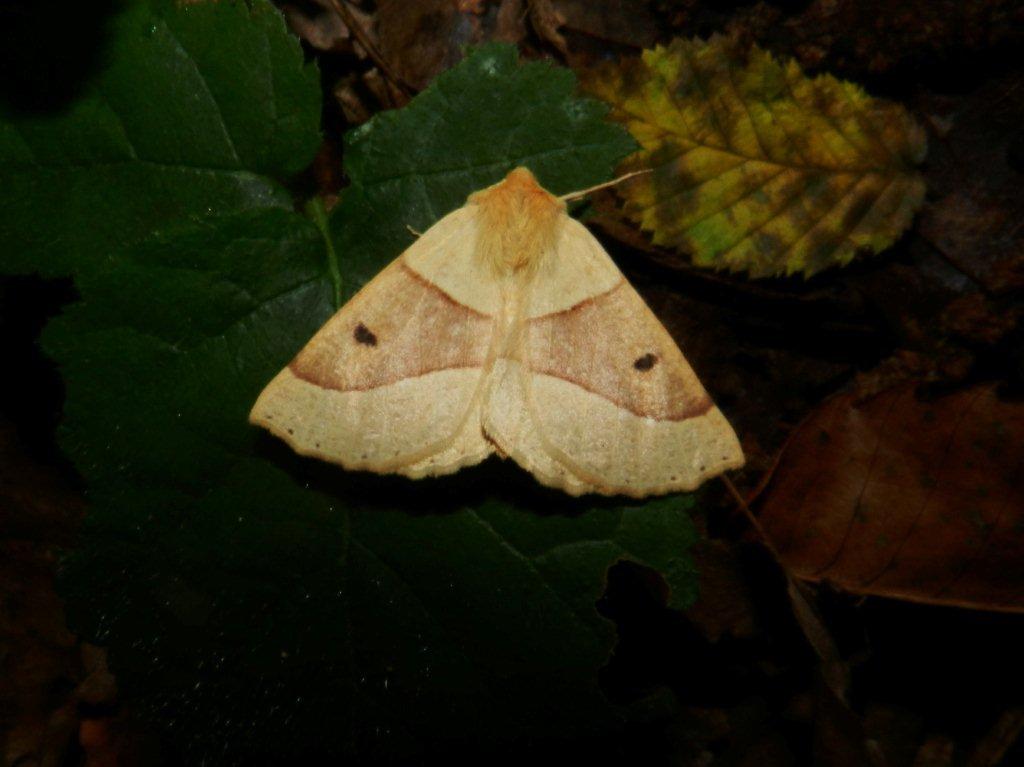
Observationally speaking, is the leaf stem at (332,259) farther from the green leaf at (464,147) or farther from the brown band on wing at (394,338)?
the brown band on wing at (394,338)

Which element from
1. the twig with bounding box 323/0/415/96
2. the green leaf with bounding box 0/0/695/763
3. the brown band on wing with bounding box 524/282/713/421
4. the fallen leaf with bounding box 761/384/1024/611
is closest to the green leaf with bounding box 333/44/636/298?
the green leaf with bounding box 0/0/695/763

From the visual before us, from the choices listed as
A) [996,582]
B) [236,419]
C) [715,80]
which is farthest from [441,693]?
[715,80]

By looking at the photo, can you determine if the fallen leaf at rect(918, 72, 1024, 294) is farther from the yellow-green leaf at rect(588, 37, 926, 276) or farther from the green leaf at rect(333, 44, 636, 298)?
the green leaf at rect(333, 44, 636, 298)

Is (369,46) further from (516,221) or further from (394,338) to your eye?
(394,338)

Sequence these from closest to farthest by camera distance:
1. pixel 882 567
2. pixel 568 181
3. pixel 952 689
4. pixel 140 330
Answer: pixel 140 330, pixel 568 181, pixel 882 567, pixel 952 689

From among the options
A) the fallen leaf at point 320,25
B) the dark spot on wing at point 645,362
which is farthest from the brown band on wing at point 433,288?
the fallen leaf at point 320,25

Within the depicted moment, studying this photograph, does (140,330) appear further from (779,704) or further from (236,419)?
(779,704)
